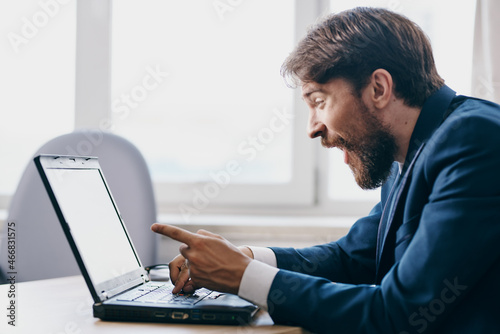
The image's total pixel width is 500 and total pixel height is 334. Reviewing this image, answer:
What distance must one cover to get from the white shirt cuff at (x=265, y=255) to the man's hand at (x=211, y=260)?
0.83ft

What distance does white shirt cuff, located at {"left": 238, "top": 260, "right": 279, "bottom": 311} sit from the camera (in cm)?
93

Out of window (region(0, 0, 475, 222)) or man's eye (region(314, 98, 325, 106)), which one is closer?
man's eye (region(314, 98, 325, 106))

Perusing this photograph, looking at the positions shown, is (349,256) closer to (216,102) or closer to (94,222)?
(94,222)

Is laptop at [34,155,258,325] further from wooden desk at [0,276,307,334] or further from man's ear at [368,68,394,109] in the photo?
man's ear at [368,68,394,109]

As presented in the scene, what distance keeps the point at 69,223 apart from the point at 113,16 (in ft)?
4.81

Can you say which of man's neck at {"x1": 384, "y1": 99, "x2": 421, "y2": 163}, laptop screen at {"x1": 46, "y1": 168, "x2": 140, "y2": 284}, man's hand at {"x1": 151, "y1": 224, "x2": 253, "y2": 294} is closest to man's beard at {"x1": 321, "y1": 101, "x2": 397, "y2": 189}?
man's neck at {"x1": 384, "y1": 99, "x2": 421, "y2": 163}

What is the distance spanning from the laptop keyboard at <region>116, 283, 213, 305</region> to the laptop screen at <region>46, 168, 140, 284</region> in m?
0.05

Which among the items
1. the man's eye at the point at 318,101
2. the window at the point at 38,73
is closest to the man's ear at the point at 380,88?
the man's eye at the point at 318,101

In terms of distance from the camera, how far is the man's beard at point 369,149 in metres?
1.19

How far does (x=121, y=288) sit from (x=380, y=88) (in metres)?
0.71

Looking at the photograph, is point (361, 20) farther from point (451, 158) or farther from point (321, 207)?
point (321, 207)

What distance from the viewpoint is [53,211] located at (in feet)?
5.38

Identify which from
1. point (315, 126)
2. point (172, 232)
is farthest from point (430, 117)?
point (172, 232)

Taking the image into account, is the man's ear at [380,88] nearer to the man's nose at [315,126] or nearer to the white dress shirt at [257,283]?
the man's nose at [315,126]
